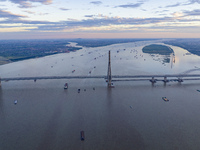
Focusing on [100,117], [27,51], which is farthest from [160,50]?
[100,117]

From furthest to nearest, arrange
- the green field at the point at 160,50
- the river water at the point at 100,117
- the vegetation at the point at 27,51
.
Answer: the green field at the point at 160,50 < the vegetation at the point at 27,51 < the river water at the point at 100,117

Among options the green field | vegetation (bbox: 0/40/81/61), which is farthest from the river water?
the green field

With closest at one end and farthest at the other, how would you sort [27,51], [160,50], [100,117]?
[100,117], [27,51], [160,50]

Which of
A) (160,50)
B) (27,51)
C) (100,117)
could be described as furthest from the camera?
(160,50)

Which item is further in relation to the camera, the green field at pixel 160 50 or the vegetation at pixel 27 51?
the green field at pixel 160 50

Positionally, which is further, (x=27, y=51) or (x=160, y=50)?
(x=160, y=50)

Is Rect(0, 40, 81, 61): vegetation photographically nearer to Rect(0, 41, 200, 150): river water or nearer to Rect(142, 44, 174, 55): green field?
Rect(0, 41, 200, 150): river water

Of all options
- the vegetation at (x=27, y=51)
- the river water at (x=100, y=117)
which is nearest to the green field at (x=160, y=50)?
the vegetation at (x=27, y=51)

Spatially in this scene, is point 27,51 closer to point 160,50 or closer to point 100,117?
point 160,50

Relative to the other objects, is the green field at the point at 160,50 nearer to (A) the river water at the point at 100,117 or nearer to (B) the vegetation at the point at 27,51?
(B) the vegetation at the point at 27,51

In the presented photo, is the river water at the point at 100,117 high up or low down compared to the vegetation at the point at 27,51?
down

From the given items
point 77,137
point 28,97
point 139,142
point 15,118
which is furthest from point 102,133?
point 28,97
